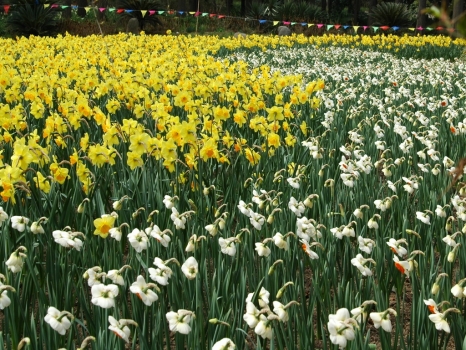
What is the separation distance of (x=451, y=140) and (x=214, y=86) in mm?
2092

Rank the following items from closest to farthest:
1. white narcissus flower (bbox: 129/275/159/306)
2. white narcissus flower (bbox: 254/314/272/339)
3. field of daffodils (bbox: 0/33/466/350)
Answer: white narcissus flower (bbox: 254/314/272/339)
white narcissus flower (bbox: 129/275/159/306)
field of daffodils (bbox: 0/33/466/350)

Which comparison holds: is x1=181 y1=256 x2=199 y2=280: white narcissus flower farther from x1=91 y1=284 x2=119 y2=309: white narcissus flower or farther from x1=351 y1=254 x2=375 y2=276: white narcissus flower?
x1=351 y1=254 x2=375 y2=276: white narcissus flower

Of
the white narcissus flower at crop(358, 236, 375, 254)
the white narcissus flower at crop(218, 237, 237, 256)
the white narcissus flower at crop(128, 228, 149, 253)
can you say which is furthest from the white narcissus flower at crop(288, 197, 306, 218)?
the white narcissus flower at crop(128, 228, 149, 253)

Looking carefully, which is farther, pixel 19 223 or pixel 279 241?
pixel 19 223

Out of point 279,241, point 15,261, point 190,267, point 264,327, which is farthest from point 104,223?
point 264,327

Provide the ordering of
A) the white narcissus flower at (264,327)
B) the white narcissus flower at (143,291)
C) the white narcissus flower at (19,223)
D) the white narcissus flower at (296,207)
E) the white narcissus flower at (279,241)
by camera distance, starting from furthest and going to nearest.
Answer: the white narcissus flower at (296,207) < the white narcissus flower at (19,223) < the white narcissus flower at (279,241) < the white narcissus flower at (143,291) < the white narcissus flower at (264,327)

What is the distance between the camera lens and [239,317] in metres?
1.99

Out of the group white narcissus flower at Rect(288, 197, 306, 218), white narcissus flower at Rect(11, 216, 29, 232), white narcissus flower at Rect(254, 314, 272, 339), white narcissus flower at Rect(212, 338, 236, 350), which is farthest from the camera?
white narcissus flower at Rect(288, 197, 306, 218)

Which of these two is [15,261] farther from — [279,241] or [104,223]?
[279,241]

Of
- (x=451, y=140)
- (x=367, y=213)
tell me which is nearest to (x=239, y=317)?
(x=367, y=213)

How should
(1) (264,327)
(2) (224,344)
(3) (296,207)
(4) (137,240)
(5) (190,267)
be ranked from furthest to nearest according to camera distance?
(3) (296,207)
(4) (137,240)
(5) (190,267)
(1) (264,327)
(2) (224,344)

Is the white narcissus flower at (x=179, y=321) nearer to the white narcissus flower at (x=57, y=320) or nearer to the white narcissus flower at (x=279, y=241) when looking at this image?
the white narcissus flower at (x=57, y=320)

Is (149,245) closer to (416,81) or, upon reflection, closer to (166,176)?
(166,176)

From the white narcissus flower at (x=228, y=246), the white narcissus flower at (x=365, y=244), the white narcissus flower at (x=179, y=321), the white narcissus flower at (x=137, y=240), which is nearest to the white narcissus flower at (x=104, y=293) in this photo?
the white narcissus flower at (x=179, y=321)
